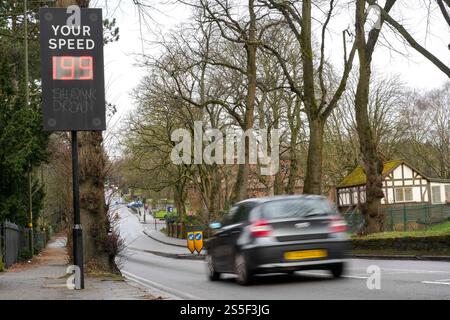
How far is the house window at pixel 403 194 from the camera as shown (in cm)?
6228

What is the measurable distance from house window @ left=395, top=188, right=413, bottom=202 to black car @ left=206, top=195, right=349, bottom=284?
50.4 m

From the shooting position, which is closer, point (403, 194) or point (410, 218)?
point (410, 218)

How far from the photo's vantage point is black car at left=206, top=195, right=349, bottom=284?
12.6 meters

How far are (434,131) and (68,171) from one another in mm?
59248

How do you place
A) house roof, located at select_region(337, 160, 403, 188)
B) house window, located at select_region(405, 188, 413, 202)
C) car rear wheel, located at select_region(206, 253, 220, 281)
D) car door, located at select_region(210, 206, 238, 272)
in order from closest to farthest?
car door, located at select_region(210, 206, 238, 272)
car rear wheel, located at select_region(206, 253, 220, 281)
house roof, located at select_region(337, 160, 403, 188)
house window, located at select_region(405, 188, 413, 202)

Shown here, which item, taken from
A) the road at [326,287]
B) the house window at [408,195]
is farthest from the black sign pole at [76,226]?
the house window at [408,195]

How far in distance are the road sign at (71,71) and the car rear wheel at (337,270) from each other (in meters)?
5.07

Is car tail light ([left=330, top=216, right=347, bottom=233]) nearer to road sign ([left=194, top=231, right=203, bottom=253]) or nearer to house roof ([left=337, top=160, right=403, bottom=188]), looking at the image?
road sign ([left=194, top=231, right=203, bottom=253])

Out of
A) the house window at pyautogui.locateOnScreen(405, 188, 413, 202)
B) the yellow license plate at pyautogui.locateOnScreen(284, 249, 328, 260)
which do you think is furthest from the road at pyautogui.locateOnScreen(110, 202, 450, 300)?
the house window at pyautogui.locateOnScreen(405, 188, 413, 202)

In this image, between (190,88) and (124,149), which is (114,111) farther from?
(124,149)

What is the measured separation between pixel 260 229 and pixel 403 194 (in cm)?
5208

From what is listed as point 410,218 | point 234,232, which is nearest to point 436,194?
point 410,218

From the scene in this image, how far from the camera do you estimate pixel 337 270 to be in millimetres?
13469

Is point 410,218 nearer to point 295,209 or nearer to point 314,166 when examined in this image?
point 314,166
